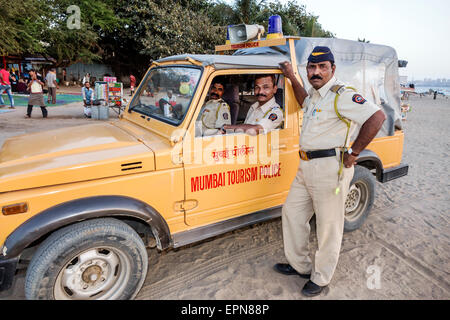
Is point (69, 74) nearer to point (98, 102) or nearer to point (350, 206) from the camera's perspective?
point (98, 102)

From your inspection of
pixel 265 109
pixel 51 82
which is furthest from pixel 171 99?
pixel 51 82

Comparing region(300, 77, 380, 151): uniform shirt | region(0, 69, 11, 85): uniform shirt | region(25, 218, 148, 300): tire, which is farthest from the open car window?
region(0, 69, 11, 85): uniform shirt

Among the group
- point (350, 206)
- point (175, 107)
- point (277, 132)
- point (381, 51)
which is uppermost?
point (381, 51)

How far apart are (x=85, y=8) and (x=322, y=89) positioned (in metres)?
24.8

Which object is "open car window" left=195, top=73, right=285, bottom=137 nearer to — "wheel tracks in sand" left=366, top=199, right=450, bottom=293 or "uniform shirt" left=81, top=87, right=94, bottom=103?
"wheel tracks in sand" left=366, top=199, right=450, bottom=293

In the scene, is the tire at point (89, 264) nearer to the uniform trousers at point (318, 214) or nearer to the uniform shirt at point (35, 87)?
the uniform trousers at point (318, 214)

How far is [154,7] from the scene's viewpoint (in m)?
14.2

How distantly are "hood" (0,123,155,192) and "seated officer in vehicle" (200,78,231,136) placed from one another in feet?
2.41

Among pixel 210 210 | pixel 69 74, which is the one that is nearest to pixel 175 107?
pixel 210 210

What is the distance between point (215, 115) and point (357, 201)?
2.09 meters

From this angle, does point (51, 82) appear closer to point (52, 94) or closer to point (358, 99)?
point (52, 94)

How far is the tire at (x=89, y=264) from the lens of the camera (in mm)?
2094

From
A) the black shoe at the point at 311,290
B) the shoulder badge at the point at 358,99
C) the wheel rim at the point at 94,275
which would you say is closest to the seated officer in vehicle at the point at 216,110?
the shoulder badge at the point at 358,99

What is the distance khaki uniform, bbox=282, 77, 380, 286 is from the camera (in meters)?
2.46
